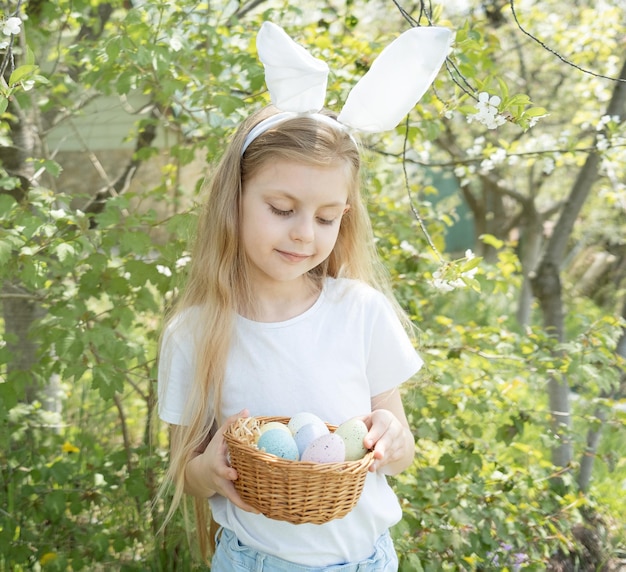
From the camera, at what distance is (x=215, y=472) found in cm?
156

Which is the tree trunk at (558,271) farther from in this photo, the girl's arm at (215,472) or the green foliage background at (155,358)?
the girl's arm at (215,472)

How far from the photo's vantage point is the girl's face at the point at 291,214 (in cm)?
162

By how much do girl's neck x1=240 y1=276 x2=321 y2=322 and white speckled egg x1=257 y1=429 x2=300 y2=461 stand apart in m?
0.34

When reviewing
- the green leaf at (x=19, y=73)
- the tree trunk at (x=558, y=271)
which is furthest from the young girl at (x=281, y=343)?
the tree trunk at (x=558, y=271)

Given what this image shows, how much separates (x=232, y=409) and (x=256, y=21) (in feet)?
6.60

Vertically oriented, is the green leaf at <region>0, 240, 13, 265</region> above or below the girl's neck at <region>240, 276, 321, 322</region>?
below

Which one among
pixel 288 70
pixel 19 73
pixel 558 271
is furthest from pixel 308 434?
pixel 558 271

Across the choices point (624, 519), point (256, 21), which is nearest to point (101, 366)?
point (256, 21)

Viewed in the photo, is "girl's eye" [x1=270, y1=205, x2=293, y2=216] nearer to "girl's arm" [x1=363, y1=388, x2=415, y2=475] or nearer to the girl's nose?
the girl's nose

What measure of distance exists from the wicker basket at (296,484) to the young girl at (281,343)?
91 millimetres

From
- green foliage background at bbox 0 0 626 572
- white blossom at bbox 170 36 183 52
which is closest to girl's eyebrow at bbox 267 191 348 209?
green foliage background at bbox 0 0 626 572

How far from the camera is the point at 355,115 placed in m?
1.71

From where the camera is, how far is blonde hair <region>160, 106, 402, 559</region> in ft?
5.51

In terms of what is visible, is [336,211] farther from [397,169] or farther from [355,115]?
[397,169]
